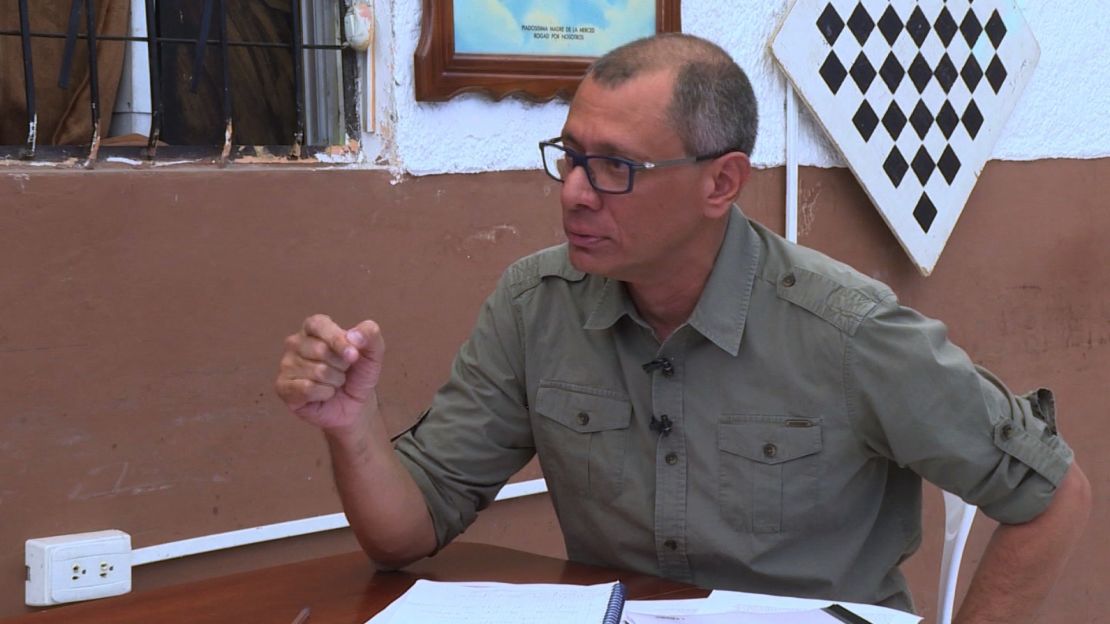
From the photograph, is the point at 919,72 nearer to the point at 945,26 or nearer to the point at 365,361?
the point at 945,26

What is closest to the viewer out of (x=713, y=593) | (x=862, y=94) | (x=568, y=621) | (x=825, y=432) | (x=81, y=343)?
(x=568, y=621)

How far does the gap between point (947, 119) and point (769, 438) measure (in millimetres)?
2316

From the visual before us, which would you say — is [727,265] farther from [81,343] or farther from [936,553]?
[936,553]

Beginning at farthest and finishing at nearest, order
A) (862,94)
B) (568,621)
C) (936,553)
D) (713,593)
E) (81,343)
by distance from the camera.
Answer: (936,553), (862,94), (81,343), (713,593), (568,621)

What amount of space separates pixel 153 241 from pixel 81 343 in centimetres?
24

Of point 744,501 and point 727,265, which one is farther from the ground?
point 727,265

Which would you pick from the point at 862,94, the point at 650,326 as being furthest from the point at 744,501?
the point at 862,94

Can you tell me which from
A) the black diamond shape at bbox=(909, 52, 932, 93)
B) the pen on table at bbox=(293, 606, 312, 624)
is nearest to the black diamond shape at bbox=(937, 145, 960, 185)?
the black diamond shape at bbox=(909, 52, 932, 93)

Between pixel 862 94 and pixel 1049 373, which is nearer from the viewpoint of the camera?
pixel 862 94

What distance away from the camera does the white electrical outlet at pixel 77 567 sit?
2500mm

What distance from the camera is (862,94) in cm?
390

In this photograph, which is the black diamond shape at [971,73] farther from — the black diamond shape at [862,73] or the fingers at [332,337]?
the fingers at [332,337]

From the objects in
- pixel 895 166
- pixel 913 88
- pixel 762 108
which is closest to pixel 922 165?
pixel 895 166

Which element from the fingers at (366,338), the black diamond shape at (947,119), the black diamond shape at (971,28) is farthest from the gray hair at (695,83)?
the black diamond shape at (971,28)
